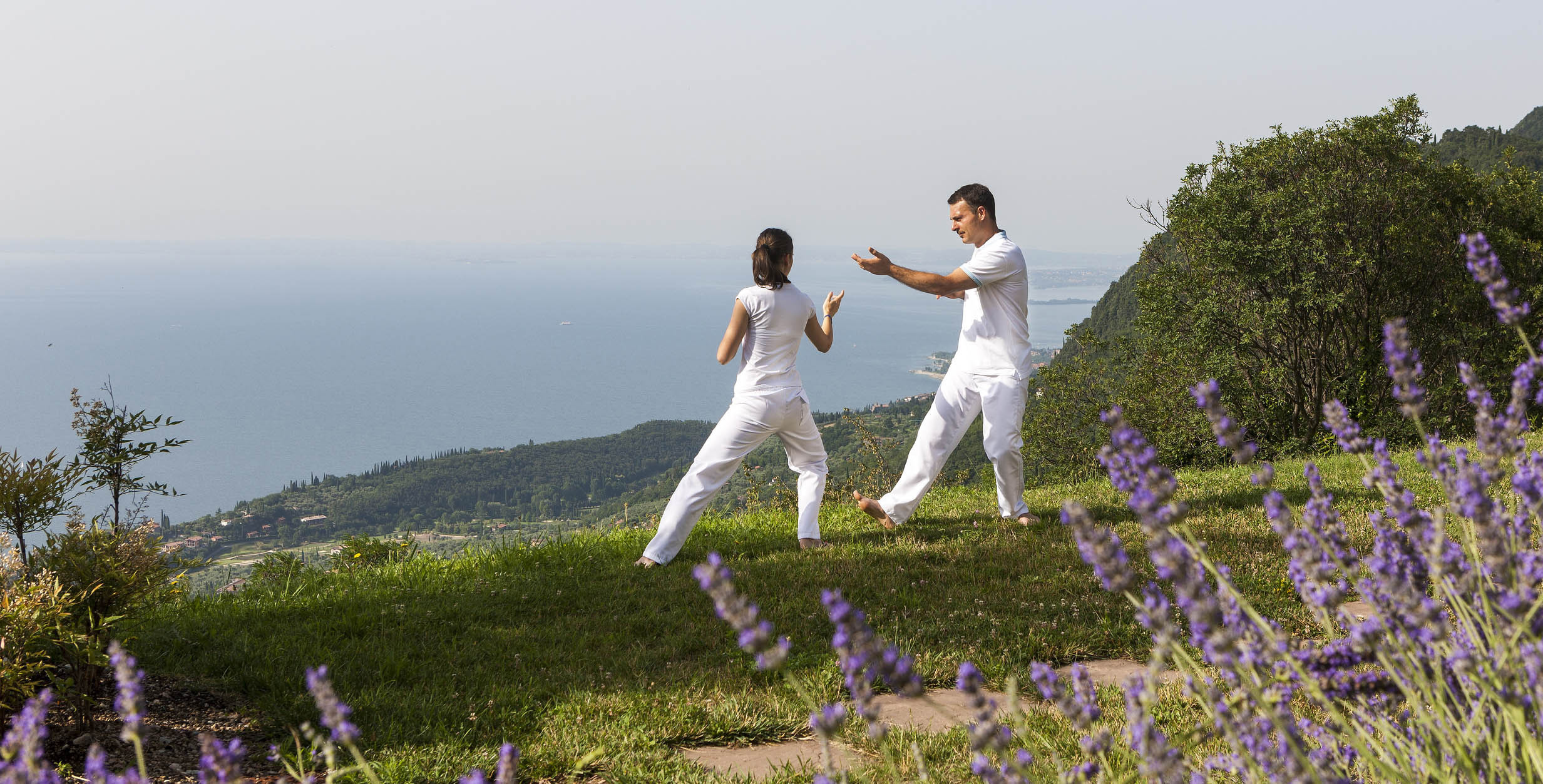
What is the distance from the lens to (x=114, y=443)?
245 inches

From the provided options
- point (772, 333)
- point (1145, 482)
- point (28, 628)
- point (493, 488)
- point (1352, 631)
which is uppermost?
point (772, 333)

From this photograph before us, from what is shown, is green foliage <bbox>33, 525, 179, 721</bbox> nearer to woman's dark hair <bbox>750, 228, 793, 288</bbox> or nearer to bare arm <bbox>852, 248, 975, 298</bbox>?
woman's dark hair <bbox>750, 228, 793, 288</bbox>

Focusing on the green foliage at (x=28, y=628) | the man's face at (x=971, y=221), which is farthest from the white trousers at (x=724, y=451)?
the green foliage at (x=28, y=628)

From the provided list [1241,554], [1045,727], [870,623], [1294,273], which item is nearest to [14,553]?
[870,623]

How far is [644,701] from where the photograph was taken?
14.5 feet

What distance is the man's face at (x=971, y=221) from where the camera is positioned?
23.3ft

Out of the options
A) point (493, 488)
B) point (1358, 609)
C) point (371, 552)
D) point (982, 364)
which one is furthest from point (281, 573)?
point (493, 488)

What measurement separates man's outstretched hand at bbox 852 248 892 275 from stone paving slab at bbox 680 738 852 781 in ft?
11.2

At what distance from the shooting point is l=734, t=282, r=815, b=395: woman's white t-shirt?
6.66m

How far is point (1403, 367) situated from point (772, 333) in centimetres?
504

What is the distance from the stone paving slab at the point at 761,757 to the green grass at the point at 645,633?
72 mm

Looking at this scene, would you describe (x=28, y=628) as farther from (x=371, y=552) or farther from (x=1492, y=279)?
(x=1492, y=279)

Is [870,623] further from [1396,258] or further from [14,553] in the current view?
[1396,258]

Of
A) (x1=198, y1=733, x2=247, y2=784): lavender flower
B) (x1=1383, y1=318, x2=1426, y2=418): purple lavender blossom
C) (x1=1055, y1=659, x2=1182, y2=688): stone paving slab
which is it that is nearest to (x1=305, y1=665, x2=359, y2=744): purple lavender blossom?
(x1=198, y1=733, x2=247, y2=784): lavender flower
